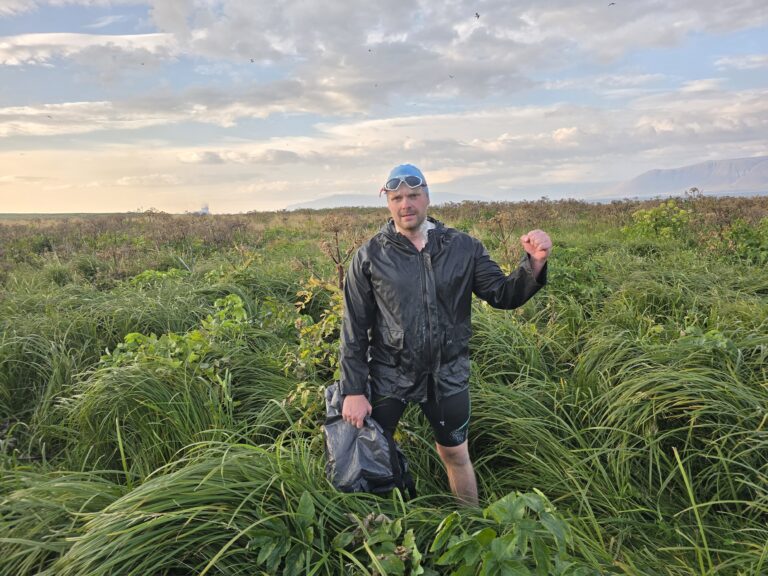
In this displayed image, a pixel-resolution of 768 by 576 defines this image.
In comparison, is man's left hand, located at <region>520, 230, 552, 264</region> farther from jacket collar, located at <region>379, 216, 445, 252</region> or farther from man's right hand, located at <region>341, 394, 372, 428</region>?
man's right hand, located at <region>341, 394, 372, 428</region>

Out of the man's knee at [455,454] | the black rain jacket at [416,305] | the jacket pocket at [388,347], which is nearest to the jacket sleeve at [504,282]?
the black rain jacket at [416,305]

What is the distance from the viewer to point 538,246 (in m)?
2.42

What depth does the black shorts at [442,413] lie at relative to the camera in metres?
2.65

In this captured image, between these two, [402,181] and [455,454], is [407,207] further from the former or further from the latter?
[455,454]

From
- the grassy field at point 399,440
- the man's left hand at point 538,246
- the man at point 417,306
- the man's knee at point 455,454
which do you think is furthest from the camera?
the man's knee at point 455,454

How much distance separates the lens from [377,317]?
8.82 feet

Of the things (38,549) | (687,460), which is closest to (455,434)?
(687,460)

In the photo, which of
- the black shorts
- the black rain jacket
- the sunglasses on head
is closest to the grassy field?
the black shorts

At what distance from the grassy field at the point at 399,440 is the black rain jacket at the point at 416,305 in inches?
23.5

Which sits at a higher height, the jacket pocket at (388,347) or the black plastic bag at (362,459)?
the jacket pocket at (388,347)

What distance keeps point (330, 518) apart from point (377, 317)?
1041 mm

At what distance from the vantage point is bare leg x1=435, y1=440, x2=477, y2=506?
2.76 meters

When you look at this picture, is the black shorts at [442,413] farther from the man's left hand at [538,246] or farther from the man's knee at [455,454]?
the man's left hand at [538,246]

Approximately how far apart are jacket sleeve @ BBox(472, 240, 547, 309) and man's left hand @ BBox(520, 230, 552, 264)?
0.19 feet
